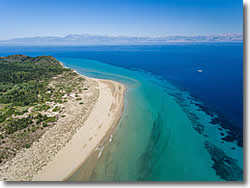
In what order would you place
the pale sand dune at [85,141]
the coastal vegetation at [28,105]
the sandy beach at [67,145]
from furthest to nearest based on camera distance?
the coastal vegetation at [28,105] < the pale sand dune at [85,141] < the sandy beach at [67,145]

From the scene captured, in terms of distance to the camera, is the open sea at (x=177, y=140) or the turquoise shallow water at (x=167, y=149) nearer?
the turquoise shallow water at (x=167, y=149)

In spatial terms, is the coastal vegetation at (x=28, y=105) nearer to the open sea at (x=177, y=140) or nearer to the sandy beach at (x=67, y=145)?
the sandy beach at (x=67, y=145)

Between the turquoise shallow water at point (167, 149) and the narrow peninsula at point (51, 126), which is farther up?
the narrow peninsula at point (51, 126)

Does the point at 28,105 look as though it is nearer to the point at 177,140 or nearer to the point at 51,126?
the point at 51,126

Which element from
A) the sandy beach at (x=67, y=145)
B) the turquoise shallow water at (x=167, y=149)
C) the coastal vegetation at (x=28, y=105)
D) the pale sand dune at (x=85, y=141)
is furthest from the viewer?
the coastal vegetation at (x=28, y=105)

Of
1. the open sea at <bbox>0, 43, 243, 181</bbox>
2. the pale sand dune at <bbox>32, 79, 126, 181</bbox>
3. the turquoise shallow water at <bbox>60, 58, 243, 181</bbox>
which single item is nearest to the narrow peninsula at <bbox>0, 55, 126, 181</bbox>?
the pale sand dune at <bbox>32, 79, 126, 181</bbox>

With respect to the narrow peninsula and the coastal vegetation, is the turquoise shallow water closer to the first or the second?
the narrow peninsula

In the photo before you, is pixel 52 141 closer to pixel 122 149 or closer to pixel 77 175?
pixel 77 175

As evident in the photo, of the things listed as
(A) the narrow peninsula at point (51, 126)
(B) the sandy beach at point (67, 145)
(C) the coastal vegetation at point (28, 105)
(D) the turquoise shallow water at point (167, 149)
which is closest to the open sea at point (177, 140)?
(D) the turquoise shallow water at point (167, 149)
